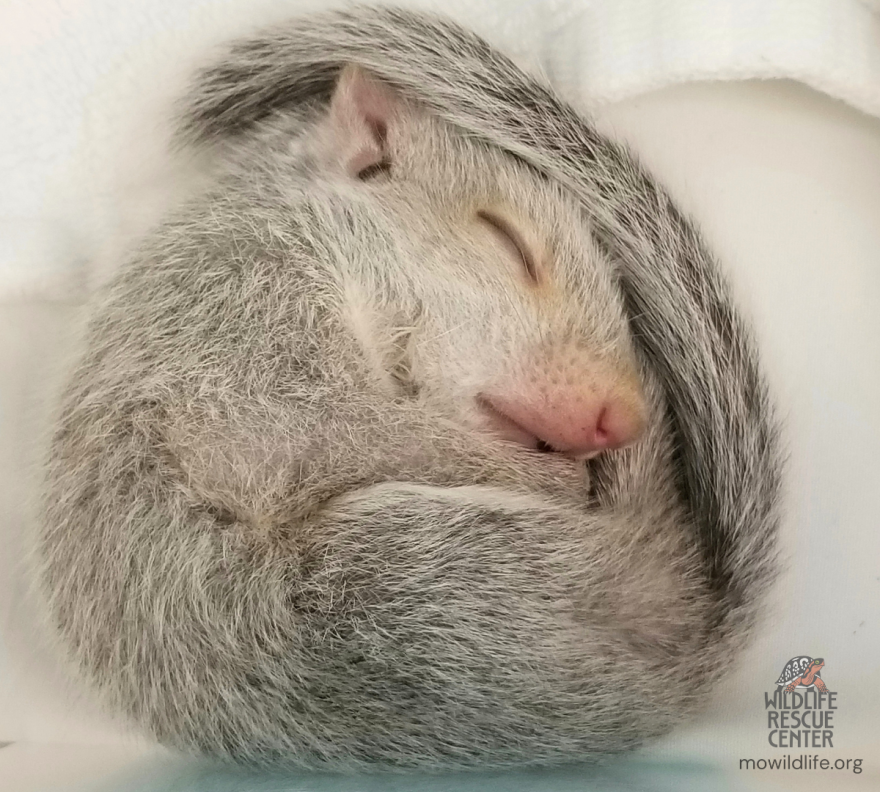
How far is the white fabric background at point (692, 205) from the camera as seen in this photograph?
1212 mm

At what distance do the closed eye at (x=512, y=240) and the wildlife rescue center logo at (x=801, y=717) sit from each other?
2.22 ft

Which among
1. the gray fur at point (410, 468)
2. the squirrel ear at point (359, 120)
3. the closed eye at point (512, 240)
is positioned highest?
the squirrel ear at point (359, 120)

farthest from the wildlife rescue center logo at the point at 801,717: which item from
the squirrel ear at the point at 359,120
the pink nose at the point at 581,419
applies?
the squirrel ear at the point at 359,120

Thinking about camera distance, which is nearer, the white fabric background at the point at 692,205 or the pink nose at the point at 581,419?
the pink nose at the point at 581,419

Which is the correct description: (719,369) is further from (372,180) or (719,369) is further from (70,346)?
(70,346)

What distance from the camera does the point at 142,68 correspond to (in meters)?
1.33

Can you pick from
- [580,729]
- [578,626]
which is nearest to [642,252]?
[578,626]

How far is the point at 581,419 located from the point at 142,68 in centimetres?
88

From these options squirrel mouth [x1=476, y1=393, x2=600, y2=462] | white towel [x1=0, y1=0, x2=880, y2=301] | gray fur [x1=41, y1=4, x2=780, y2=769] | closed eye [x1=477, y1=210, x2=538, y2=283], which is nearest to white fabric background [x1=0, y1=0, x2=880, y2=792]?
white towel [x1=0, y1=0, x2=880, y2=301]

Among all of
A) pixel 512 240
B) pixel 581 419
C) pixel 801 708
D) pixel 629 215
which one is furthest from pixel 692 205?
pixel 801 708

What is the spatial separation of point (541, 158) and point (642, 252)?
0.66 ft

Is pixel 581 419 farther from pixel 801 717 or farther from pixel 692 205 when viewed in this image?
pixel 801 717

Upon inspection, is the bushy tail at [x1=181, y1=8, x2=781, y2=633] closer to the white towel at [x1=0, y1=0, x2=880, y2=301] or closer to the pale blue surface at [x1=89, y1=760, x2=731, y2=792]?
the white towel at [x1=0, y1=0, x2=880, y2=301]

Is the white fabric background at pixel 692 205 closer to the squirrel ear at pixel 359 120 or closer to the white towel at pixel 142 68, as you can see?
the white towel at pixel 142 68
